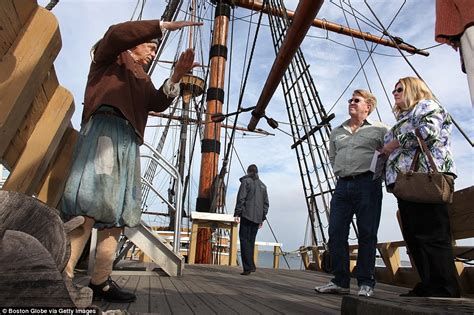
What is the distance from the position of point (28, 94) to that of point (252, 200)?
4132 mm

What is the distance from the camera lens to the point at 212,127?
898 cm

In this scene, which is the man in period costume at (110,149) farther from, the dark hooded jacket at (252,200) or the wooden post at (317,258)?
the wooden post at (317,258)

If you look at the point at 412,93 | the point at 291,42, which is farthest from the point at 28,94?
the point at 291,42

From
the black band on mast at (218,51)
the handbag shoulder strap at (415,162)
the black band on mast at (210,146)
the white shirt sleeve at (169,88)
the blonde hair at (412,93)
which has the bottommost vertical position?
the handbag shoulder strap at (415,162)

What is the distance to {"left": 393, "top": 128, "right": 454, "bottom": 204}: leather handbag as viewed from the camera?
201 centimetres

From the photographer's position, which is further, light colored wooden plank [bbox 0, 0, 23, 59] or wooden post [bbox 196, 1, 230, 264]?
wooden post [bbox 196, 1, 230, 264]

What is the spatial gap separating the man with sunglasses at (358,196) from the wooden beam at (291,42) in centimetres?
113

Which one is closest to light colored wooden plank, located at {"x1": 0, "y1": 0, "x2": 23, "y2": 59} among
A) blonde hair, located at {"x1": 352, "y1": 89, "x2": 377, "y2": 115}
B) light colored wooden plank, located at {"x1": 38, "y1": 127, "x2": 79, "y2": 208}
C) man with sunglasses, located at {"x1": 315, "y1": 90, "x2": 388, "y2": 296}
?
light colored wooden plank, located at {"x1": 38, "y1": 127, "x2": 79, "y2": 208}

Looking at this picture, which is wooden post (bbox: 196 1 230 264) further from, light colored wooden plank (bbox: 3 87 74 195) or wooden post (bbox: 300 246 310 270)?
light colored wooden plank (bbox: 3 87 74 195)

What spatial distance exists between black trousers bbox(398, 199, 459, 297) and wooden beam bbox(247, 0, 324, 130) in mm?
2309

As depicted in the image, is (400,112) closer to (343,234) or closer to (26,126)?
(343,234)

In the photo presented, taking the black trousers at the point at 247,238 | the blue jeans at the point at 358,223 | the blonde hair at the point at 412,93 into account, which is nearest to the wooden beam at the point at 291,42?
the blonde hair at the point at 412,93

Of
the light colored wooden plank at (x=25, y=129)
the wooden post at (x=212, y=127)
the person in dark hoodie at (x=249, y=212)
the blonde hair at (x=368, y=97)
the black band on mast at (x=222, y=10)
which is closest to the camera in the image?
the light colored wooden plank at (x=25, y=129)

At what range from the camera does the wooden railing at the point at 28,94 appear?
1315mm
